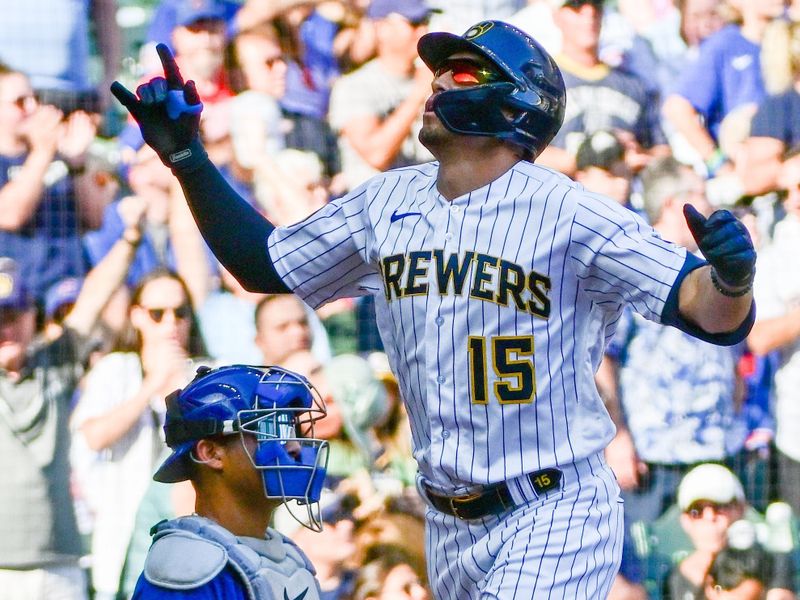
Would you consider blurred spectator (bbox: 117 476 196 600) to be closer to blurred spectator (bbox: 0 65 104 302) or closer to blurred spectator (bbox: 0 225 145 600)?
blurred spectator (bbox: 0 225 145 600)

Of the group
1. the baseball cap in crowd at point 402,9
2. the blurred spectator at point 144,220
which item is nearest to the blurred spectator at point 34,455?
the blurred spectator at point 144,220

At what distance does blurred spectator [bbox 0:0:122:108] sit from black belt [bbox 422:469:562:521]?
115 inches

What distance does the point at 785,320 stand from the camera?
5.50 meters

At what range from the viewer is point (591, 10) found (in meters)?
5.61

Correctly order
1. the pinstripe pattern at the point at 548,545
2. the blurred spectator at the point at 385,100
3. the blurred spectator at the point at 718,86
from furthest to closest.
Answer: the blurred spectator at the point at 718,86 < the blurred spectator at the point at 385,100 < the pinstripe pattern at the point at 548,545

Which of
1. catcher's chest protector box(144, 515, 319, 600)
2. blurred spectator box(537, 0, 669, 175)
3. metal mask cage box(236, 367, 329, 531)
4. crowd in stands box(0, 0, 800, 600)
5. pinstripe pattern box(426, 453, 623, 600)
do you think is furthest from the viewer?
blurred spectator box(537, 0, 669, 175)

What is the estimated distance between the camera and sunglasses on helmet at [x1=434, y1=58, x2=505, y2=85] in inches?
110

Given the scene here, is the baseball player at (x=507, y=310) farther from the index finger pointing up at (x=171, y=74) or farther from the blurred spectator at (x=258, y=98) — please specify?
the blurred spectator at (x=258, y=98)

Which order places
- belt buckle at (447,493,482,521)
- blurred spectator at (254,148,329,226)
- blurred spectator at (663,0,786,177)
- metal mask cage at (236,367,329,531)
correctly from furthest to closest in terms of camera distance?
1. blurred spectator at (663,0,786,177)
2. blurred spectator at (254,148,329,226)
3. belt buckle at (447,493,482,521)
4. metal mask cage at (236,367,329,531)

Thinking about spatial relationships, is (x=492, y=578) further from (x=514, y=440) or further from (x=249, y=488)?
(x=249, y=488)

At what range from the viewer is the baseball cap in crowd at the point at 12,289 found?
4875 mm

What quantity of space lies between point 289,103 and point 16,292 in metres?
1.30

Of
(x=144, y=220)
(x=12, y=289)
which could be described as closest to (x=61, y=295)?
(x=12, y=289)

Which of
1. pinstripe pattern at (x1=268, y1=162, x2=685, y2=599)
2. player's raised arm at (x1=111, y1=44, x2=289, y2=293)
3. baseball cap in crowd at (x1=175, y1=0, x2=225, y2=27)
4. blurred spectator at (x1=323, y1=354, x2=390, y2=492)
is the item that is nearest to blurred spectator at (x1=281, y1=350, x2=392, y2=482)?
blurred spectator at (x1=323, y1=354, x2=390, y2=492)
